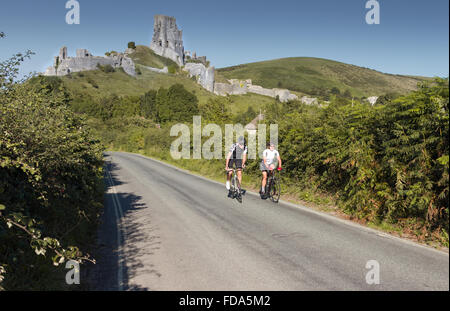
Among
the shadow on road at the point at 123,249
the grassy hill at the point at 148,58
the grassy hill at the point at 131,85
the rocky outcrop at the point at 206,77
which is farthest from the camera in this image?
the grassy hill at the point at 148,58

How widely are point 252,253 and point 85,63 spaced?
139480mm

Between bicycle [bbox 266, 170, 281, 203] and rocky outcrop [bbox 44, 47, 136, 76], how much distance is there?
4985 inches

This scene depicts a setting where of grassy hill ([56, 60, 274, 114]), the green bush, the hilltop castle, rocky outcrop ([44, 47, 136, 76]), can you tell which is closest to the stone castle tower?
the hilltop castle

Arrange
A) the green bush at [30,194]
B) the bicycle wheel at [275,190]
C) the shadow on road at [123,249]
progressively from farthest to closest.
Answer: the bicycle wheel at [275,190] < the shadow on road at [123,249] < the green bush at [30,194]

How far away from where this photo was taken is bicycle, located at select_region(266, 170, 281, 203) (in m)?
10.7

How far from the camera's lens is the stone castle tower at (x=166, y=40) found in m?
189

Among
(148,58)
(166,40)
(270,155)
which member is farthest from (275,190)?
(166,40)

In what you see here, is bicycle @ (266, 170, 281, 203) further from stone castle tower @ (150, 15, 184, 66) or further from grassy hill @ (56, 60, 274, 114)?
stone castle tower @ (150, 15, 184, 66)

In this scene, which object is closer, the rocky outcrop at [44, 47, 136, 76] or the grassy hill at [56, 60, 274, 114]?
the grassy hill at [56, 60, 274, 114]

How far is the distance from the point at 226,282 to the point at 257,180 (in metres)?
10.7

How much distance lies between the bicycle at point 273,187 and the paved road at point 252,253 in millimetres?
1105

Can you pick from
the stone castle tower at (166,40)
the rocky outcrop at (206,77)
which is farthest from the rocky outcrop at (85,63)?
the stone castle tower at (166,40)

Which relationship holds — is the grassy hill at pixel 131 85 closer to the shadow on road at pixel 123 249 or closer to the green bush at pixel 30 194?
the shadow on road at pixel 123 249

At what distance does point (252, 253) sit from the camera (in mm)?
5652
